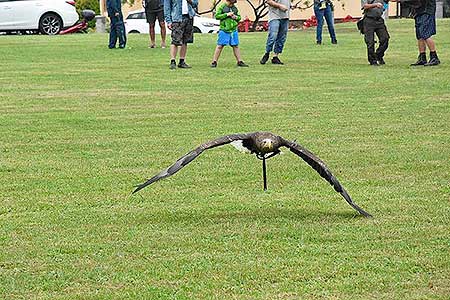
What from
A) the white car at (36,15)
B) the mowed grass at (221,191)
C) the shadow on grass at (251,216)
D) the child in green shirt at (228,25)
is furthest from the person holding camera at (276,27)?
the white car at (36,15)

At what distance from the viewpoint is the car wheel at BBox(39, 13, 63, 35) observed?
34.5m

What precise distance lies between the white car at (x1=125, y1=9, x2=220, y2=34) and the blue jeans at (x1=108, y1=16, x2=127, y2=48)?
12334mm

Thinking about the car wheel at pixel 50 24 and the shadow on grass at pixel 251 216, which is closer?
the shadow on grass at pixel 251 216

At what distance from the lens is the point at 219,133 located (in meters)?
11.9

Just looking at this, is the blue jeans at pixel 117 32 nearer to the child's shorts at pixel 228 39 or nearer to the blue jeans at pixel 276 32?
the blue jeans at pixel 276 32

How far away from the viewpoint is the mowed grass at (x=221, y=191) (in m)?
6.29

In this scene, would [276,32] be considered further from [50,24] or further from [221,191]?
[50,24]

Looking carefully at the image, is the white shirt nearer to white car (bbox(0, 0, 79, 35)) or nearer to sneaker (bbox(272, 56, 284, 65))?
sneaker (bbox(272, 56, 284, 65))

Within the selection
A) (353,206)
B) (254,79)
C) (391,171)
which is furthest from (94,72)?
(353,206)

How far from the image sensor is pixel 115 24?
24875 mm

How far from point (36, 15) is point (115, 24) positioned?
397 inches

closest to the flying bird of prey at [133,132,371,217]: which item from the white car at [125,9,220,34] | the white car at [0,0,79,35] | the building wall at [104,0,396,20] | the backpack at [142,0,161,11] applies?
the backpack at [142,0,161,11]

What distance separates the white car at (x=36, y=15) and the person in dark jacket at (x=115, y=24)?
30.1ft

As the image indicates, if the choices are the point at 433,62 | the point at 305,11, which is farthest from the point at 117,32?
the point at 305,11
